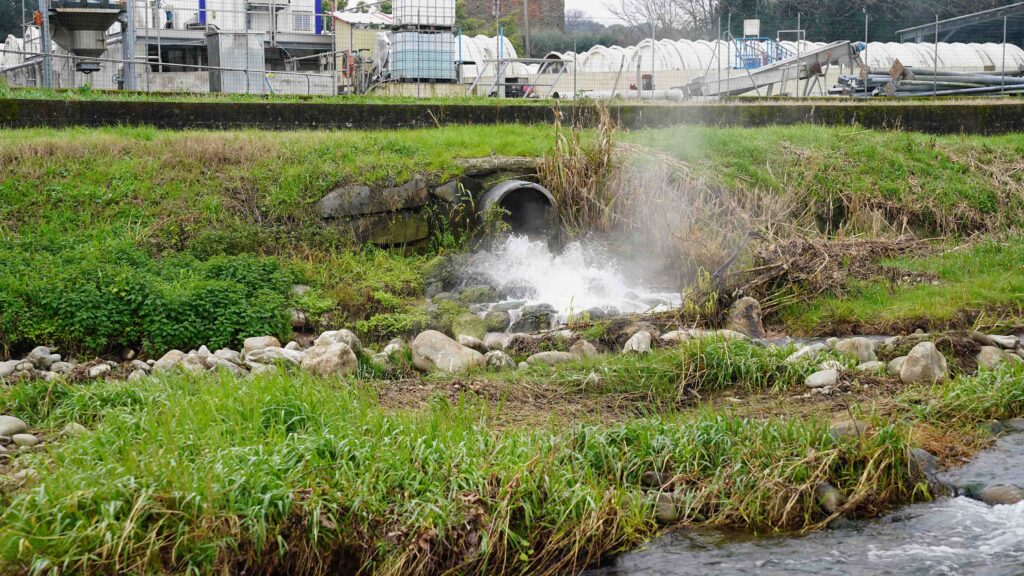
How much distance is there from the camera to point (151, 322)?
394 inches

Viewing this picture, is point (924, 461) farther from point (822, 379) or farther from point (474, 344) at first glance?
point (474, 344)

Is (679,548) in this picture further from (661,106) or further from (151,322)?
(661,106)

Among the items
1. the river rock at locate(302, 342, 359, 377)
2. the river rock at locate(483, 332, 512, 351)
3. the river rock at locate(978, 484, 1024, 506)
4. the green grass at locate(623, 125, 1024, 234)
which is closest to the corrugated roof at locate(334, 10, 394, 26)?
the green grass at locate(623, 125, 1024, 234)

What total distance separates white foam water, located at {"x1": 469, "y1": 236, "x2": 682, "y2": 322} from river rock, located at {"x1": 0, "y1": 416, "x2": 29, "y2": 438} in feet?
22.2

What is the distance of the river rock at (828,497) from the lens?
238 inches

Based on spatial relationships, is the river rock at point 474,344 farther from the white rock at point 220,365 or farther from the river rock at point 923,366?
the river rock at point 923,366

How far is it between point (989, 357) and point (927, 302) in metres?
2.19

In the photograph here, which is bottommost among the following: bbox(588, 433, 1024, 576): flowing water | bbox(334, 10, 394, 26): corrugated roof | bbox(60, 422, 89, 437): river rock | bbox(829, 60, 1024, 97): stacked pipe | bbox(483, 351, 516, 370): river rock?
bbox(588, 433, 1024, 576): flowing water

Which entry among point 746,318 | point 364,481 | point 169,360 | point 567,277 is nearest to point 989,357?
point 746,318

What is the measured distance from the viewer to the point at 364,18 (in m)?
34.9

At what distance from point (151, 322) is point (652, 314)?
5.35 metres

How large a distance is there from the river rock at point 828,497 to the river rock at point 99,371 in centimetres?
619

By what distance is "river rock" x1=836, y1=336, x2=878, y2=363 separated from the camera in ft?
30.2

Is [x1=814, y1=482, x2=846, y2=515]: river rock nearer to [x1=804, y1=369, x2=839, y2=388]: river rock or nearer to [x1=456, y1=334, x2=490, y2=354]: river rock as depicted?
[x1=804, y1=369, x2=839, y2=388]: river rock
